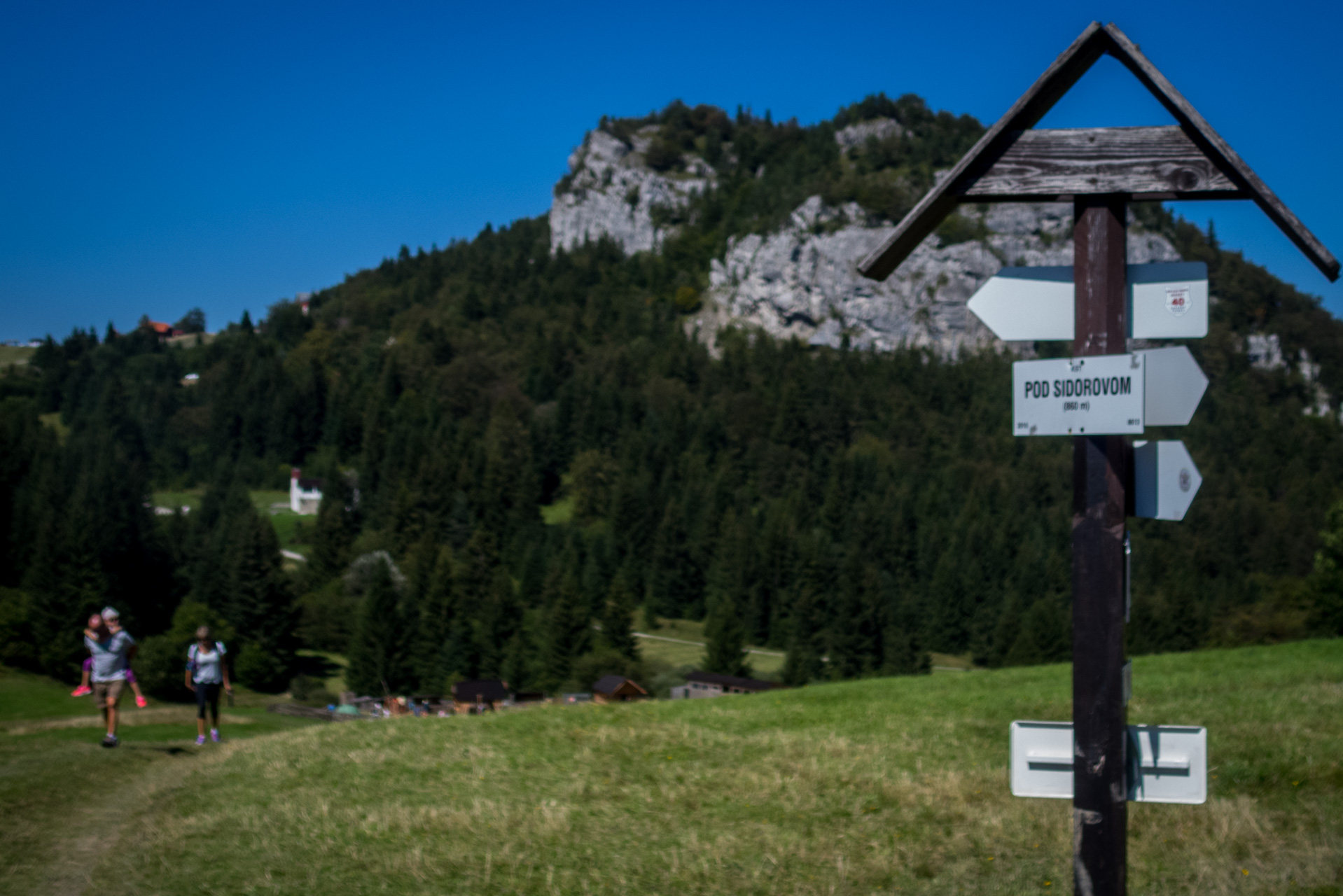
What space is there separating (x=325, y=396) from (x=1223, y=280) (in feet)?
510

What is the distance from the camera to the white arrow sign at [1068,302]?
4.59 m

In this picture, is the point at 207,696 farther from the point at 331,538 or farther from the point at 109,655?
the point at 331,538

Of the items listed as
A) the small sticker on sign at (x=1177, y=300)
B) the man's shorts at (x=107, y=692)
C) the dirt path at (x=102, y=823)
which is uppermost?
the small sticker on sign at (x=1177, y=300)

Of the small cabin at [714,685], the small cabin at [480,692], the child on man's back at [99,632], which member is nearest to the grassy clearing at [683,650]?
the small cabin at [714,685]

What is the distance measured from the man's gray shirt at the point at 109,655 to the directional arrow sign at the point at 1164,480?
45.4 ft

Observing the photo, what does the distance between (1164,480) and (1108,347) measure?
63cm

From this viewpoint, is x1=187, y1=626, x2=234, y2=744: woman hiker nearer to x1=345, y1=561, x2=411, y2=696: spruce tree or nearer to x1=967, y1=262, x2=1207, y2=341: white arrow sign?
x1=967, y1=262, x2=1207, y2=341: white arrow sign

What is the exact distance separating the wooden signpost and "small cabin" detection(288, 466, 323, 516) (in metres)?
141

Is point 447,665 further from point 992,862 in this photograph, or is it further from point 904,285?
point 904,285

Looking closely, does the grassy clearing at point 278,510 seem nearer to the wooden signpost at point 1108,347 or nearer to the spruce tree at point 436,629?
the spruce tree at point 436,629

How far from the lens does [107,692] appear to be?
14.7m

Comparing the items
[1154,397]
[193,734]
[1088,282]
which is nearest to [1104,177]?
[1088,282]

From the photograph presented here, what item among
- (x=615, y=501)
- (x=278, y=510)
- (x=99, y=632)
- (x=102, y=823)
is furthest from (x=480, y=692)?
(x=278, y=510)

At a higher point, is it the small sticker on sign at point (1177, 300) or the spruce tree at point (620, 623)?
the small sticker on sign at point (1177, 300)
